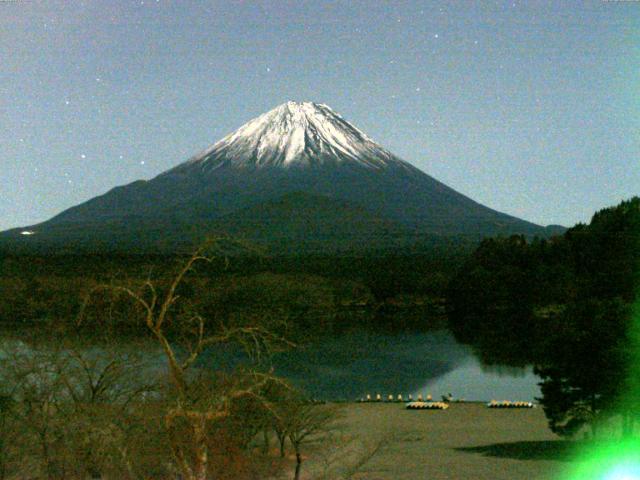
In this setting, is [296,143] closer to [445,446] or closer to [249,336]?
[445,446]

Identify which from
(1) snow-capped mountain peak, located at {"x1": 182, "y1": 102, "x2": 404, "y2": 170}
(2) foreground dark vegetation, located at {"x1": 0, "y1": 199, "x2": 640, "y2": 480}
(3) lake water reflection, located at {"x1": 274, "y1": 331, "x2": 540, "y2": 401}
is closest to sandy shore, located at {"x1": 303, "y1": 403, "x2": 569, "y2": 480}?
(2) foreground dark vegetation, located at {"x1": 0, "y1": 199, "x2": 640, "y2": 480}

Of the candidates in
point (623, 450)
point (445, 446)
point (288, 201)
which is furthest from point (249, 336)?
point (288, 201)

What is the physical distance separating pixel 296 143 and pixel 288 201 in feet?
79.9

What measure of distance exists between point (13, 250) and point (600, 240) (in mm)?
60730

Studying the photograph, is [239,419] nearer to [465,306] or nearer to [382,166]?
[465,306]

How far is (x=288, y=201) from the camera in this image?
125m

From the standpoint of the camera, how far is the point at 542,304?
6625 centimetres

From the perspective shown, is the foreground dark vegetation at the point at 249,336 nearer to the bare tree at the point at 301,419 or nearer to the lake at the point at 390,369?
the bare tree at the point at 301,419

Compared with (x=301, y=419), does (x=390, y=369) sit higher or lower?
lower

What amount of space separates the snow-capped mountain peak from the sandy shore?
11918cm

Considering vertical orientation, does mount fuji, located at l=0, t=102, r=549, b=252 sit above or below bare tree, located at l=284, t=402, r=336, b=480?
above

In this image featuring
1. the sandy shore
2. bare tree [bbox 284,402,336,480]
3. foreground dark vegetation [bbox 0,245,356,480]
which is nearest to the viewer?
foreground dark vegetation [bbox 0,245,356,480]

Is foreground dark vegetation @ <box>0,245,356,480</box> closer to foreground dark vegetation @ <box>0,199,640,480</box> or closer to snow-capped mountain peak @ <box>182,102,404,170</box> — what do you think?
foreground dark vegetation @ <box>0,199,640,480</box>

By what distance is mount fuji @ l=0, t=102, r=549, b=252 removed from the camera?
110 m
